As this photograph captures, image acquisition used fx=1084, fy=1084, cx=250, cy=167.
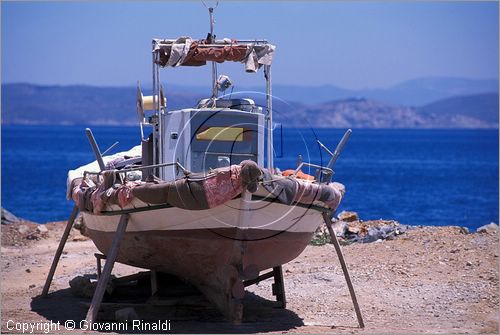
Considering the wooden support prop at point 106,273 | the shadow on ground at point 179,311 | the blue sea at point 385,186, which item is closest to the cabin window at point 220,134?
the blue sea at point 385,186

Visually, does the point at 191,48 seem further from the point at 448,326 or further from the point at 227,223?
the point at 448,326

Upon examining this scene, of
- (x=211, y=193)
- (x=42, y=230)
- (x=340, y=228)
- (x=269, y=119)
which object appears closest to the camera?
(x=211, y=193)

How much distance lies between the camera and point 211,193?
488 inches

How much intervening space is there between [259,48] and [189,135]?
4.92ft

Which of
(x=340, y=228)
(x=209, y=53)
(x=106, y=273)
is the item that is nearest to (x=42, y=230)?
(x=340, y=228)

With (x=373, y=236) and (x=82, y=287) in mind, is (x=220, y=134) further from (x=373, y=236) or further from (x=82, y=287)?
(x=373, y=236)

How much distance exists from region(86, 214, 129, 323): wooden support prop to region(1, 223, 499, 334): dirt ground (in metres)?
0.30

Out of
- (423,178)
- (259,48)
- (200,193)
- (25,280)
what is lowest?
(423,178)

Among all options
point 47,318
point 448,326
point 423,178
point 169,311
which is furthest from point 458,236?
point 423,178

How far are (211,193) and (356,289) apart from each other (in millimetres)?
3871

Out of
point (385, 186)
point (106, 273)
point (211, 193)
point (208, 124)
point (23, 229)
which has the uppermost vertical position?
point (208, 124)

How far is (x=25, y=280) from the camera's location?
1719 centimetres

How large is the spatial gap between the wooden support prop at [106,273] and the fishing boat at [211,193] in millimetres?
29

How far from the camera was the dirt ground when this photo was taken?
13492 mm
